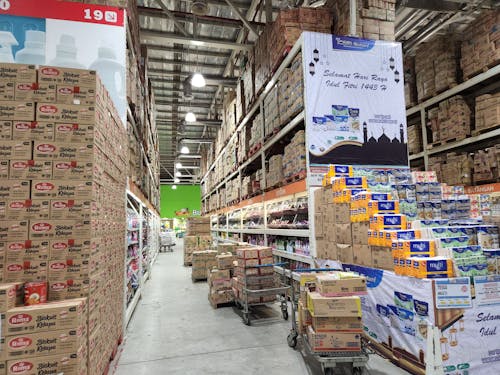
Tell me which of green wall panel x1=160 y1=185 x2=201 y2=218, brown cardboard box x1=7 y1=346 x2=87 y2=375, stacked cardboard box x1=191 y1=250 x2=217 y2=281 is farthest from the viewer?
green wall panel x1=160 y1=185 x2=201 y2=218

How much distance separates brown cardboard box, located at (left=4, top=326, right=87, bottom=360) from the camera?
7.11 feet

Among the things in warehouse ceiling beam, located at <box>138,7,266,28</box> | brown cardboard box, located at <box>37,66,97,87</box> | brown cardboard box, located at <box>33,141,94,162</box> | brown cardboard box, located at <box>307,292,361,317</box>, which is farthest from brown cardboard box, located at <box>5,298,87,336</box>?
warehouse ceiling beam, located at <box>138,7,266,28</box>

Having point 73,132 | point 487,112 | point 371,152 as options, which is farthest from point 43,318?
point 487,112

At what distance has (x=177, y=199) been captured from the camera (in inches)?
1294

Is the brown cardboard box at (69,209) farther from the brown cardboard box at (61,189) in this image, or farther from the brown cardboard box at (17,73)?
the brown cardboard box at (17,73)

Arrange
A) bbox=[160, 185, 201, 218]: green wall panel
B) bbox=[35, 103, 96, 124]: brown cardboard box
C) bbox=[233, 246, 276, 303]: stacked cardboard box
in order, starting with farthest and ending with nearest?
bbox=[160, 185, 201, 218]: green wall panel, bbox=[233, 246, 276, 303]: stacked cardboard box, bbox=[35, 103, 96, 124]: brown cardboard box

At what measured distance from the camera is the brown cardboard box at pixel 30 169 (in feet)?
8.41

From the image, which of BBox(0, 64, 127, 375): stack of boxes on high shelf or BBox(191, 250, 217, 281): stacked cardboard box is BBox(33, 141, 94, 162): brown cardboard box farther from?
BBox(191, 250, 217, 281): stacked cardboard box

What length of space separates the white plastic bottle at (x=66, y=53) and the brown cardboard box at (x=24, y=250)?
2915 mm

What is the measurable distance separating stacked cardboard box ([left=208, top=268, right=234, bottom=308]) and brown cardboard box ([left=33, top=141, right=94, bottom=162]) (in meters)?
4.18

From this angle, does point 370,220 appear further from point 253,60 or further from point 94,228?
point 253,60

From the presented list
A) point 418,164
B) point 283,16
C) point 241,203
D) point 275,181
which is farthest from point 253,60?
point 418,164

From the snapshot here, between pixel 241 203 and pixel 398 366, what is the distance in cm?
766

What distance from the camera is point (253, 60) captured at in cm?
883
